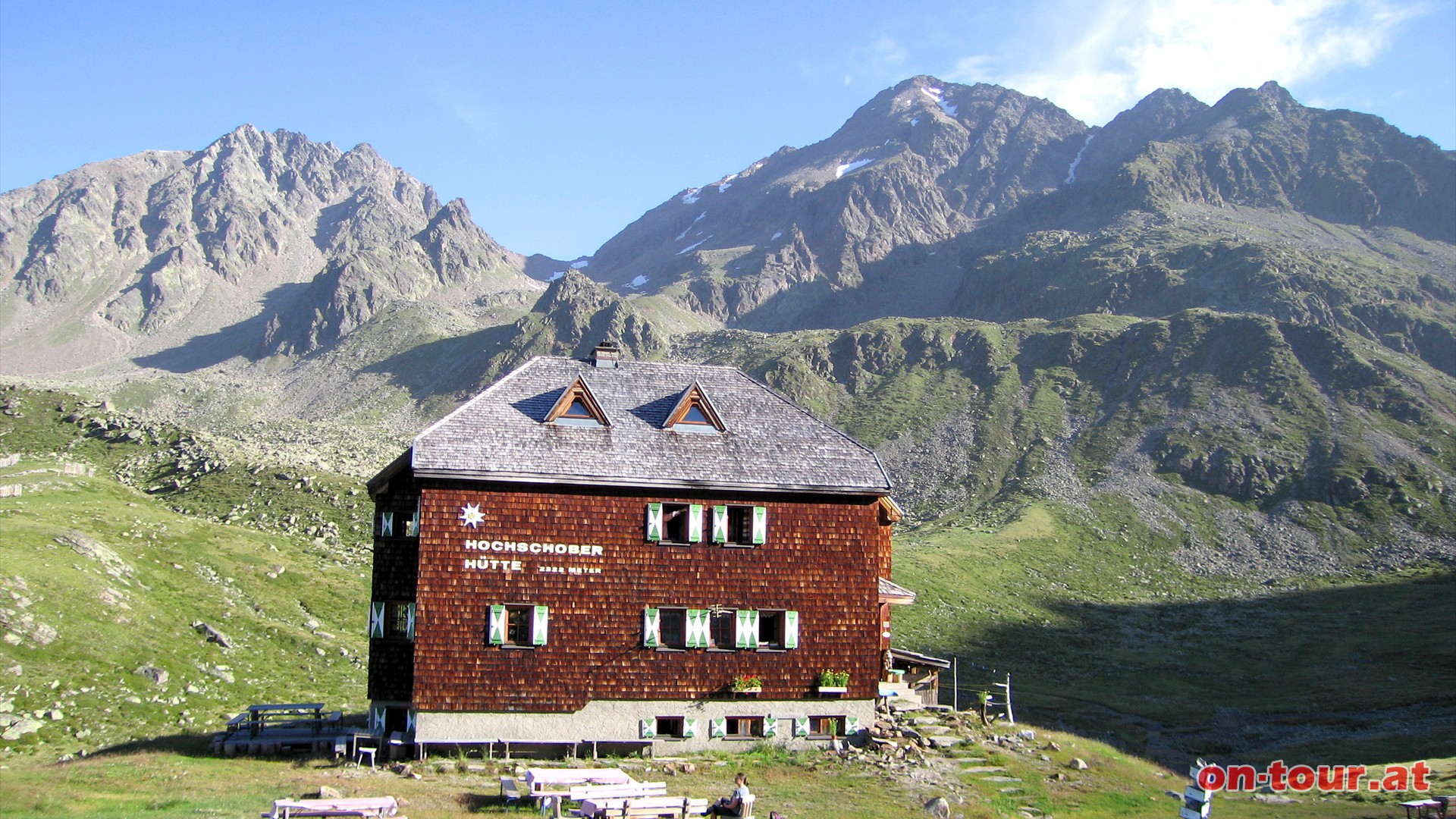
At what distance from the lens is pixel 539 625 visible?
3153 cm

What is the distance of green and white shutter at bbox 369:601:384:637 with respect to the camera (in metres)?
32.2

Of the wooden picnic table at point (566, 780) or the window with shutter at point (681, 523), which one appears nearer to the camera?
the wooden picnic table at point (566, 780)

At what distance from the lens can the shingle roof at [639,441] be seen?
105 feet

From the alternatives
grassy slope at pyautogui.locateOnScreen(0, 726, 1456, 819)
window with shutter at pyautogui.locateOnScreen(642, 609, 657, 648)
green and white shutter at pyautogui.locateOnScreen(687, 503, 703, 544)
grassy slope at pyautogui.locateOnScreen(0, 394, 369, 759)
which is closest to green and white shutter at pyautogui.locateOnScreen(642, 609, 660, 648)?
window with shutter at pyautogui.locateOnScreen(642, 609, 657, 648)

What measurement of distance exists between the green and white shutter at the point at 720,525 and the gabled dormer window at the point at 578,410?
4.61 m

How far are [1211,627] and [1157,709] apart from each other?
102 ft

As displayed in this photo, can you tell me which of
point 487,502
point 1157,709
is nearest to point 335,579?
point 487,502

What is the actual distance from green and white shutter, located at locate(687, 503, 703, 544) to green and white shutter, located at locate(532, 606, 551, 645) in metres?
5.00

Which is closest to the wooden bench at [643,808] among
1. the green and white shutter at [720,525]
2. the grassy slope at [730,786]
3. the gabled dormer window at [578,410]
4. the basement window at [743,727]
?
the grassy slope at [730,786]

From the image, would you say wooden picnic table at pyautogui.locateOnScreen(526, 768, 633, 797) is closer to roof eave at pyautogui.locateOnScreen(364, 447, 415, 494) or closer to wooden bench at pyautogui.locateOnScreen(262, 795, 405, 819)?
wooden bench at pyautogui.locateOnScreen(262, 795, 405, 819)

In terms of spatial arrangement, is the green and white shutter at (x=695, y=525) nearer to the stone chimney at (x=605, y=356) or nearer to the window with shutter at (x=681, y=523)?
the window with shutter at (x=681, y=523)

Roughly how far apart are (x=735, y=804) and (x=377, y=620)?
1419 centimetres

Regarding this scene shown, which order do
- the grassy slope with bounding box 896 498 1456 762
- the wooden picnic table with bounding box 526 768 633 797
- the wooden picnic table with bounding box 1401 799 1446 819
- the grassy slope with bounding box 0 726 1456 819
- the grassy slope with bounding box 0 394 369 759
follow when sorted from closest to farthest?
the grassy slope with bounding box 0 726 1456 819
the wooden picnic table with bounding box 526 768 633 797
the wooden picnic table with bounding box 1401 799 1446 819
the grassy slope with bounding box 0 394 369 759
the grassy slope with bounding box 896 498 1456 762

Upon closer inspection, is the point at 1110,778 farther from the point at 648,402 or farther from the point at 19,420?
the point at 19,420
